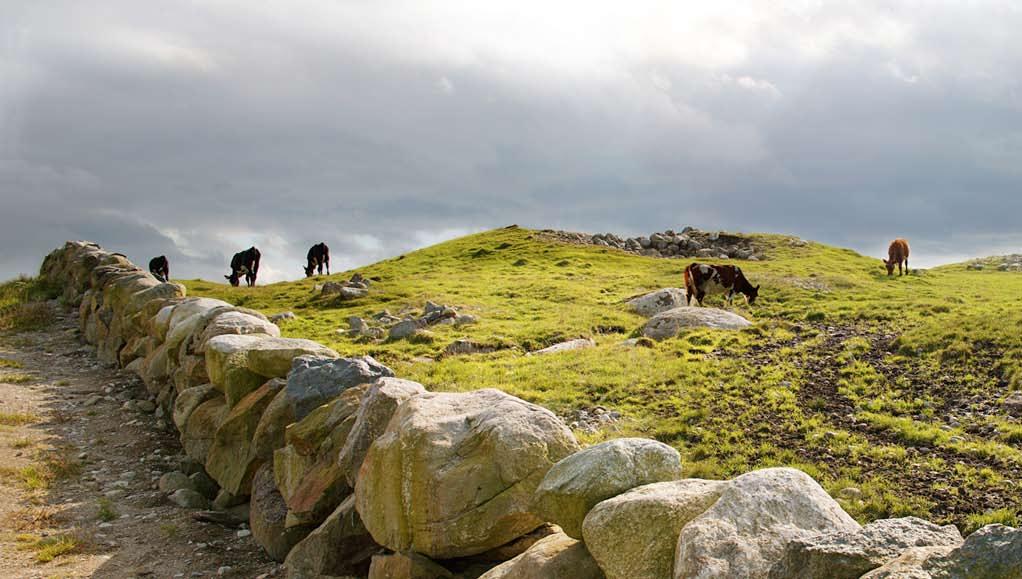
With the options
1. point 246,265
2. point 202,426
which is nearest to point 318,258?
point 246,265

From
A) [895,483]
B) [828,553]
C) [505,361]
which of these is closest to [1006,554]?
[828,553]

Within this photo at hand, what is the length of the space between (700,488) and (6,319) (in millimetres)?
33253

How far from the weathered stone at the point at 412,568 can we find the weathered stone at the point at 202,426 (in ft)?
25.0

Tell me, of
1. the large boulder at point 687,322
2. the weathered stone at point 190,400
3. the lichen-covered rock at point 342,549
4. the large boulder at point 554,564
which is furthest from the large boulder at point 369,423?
the large boulder at point 687,322

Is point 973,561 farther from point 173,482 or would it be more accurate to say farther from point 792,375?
point 792,375

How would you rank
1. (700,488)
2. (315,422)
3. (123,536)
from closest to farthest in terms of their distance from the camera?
(700,488) < (315,422) < (123,536)

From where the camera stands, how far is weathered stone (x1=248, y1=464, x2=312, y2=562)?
1105 centimetres

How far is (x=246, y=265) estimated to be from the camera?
153ft

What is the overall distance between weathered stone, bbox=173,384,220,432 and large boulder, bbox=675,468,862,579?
1292cm

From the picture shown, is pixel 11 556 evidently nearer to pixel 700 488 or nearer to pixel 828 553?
pixel 700 488

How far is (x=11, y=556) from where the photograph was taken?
11203 mm

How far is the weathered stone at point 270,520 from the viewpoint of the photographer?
435 inches

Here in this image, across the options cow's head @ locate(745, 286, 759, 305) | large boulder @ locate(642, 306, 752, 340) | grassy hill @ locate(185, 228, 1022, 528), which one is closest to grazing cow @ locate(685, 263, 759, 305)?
cow's head @ locate(745, 286, 759, 305)

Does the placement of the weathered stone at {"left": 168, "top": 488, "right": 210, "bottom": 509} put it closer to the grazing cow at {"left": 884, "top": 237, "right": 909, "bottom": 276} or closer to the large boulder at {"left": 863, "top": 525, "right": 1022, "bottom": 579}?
the large boulder at {"left": 863, "top": 525, "right": 1022, "bottom": 579}
